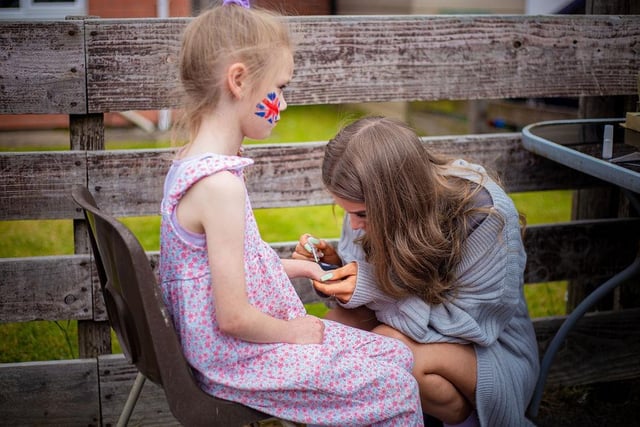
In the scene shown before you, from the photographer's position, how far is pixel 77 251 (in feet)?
8.25

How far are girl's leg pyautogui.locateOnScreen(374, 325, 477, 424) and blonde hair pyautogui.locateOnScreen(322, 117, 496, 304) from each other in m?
0.14

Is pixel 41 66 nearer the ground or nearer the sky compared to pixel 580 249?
nearer the sky

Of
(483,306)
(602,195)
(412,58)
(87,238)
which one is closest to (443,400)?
(483,306)

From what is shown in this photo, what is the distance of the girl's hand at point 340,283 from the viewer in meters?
2.07

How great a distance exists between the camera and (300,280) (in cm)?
268

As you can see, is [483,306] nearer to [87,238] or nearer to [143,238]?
[87,238]

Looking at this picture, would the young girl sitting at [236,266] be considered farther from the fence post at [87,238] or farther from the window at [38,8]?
the window at [38,8]

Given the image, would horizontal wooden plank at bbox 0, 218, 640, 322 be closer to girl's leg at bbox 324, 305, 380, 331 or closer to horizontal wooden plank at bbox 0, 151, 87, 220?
horizontal wooden plank at bbox 0, 151, 87, 220

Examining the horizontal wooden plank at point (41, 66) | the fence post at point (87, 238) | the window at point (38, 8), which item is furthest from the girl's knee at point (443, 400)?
the window at point (38, 8)

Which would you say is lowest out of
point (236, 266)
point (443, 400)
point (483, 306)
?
point (443, 400)

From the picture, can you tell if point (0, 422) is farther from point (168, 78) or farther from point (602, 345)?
point (602, 345)

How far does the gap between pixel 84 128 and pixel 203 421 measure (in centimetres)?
119

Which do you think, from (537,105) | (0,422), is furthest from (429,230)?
(537,105)

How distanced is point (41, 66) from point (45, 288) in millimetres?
717
